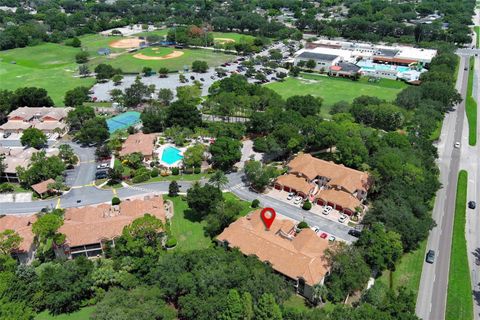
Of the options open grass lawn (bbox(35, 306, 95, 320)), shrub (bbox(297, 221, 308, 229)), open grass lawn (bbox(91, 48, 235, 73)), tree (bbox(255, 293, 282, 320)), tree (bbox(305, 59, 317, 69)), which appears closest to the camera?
tree (bbox(255, 293, 282, 320))

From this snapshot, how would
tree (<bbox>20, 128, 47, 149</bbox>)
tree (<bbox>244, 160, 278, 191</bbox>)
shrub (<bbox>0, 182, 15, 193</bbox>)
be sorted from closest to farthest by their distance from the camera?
tree (<bbox>244, 160, 278, 191</bbox>), shrub (<bbox>0, 182, 15, 193</bbox>), tree (<bbox>20, 128, 47, 149</bbox>)

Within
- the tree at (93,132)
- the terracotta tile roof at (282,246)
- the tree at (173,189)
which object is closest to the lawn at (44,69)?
the tree at (93,132)

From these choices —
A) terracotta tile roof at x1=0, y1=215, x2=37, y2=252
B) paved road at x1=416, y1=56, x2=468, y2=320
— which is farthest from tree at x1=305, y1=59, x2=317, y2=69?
terracotta tile roof at x1=0, y1=215, x2=37, y2=252

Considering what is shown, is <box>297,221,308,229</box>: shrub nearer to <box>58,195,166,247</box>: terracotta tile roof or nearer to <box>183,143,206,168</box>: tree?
<box>58,195,166,247</box>: terracotta tile roof

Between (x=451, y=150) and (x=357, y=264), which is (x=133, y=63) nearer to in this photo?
(x=451, y=150)

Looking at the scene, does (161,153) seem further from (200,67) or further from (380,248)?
(200,67)

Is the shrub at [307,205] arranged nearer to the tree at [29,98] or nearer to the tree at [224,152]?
the tree at [224,152]

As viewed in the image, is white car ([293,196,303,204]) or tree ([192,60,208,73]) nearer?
white car ([293,196,303,204])

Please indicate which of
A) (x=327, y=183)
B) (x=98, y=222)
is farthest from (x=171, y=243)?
(x=327, y=183)
